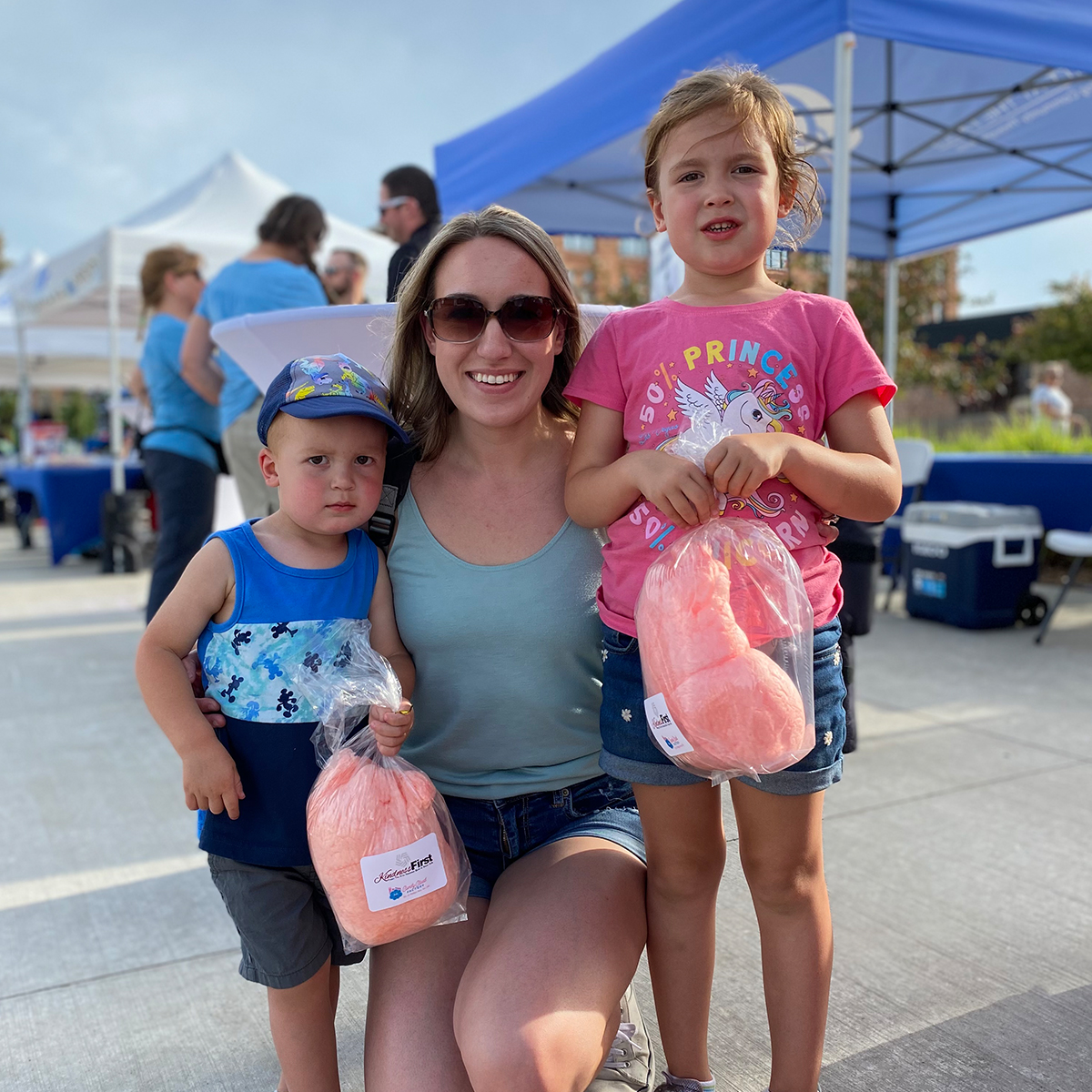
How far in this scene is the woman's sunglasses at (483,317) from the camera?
1.60 meters

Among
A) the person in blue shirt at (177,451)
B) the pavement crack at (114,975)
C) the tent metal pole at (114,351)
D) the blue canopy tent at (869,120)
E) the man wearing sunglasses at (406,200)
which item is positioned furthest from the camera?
the tent metal pole at (114,351)

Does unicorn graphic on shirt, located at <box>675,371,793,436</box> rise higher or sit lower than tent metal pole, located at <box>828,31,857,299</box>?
lower

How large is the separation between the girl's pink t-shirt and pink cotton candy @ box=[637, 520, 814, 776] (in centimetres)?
12

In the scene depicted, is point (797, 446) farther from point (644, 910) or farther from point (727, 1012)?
point (727, 1012)

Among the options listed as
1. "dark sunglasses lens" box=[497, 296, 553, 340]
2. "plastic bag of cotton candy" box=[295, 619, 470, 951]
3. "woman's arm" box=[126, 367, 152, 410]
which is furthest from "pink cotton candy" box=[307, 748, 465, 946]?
"woman's arm" box=[126, 367, 152, 410]

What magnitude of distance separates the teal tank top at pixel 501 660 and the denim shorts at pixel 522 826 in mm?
25

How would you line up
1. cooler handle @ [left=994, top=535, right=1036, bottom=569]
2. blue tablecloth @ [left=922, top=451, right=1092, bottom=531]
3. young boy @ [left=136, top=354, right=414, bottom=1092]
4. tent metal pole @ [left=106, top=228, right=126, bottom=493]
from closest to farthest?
1. young boy @ [left=136, top=354, right=414, bottom=1092]
2. cooler handle @ [left=994, top=535, right=1036, bottom=569]
3. blue tablecloth @ [left=922, top=451, right=1092, bottom=531]
4. tent metal pole @ [left=106, top=228, right=126, bottom=493]

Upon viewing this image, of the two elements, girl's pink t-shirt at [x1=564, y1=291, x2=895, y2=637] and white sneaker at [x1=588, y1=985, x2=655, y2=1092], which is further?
white sneaker at [x1=588, y1=985, x2=655, y2=1092]

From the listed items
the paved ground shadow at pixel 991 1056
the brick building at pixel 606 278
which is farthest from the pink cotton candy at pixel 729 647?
the brick building at pixel 606 278

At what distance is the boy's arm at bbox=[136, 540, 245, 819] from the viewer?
1430 millimetres

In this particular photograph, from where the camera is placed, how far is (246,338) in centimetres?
224

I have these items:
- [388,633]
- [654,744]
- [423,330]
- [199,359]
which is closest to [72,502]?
[199,359]

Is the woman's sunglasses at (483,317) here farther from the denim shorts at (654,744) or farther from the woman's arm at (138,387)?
the woman's arm at (138,387)

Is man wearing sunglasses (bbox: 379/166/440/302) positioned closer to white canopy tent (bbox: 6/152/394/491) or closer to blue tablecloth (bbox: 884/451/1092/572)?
white canopy tent (bbox: 6/152/394/491)
